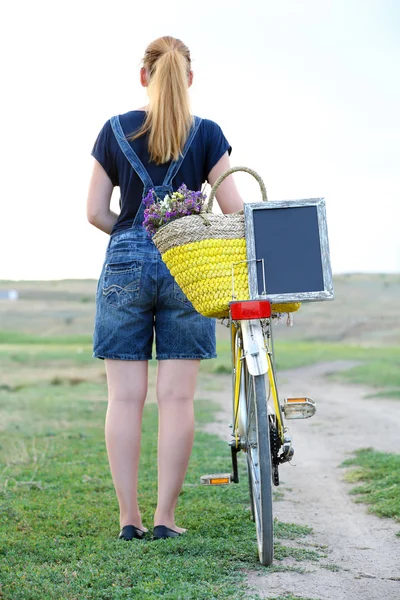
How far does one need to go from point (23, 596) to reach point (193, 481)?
2.78 m

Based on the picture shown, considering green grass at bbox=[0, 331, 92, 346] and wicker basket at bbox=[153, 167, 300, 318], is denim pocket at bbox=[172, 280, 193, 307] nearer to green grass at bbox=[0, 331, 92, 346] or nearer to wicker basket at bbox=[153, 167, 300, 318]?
wicker basket at bbox=[153, 167, 300, 318]

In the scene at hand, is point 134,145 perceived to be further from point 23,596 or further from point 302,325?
point 302,325

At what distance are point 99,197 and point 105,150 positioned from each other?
0.23 metres

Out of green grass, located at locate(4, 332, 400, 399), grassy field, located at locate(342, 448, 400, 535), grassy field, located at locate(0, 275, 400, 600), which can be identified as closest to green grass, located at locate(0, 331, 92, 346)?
green grass, located at locate(4, 332, 400, 399)

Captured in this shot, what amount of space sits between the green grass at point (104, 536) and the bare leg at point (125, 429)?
178 mm

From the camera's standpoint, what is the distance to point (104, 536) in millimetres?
4156

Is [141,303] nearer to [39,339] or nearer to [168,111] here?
[168,111]

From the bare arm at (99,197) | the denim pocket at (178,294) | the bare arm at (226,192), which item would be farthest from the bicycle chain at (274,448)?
the bare arm at (99,197)

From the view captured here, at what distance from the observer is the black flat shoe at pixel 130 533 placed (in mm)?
4031

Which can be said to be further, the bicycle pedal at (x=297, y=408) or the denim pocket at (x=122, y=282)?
the denim pocket at (x=122, y=282)

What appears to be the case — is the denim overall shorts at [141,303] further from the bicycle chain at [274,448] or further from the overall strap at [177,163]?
the bicycle chain at [274,448]

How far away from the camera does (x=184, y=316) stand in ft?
13.4

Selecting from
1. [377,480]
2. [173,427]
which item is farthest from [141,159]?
[377,480]

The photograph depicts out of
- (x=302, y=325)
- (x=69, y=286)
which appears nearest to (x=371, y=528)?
(x=302, y=325)
